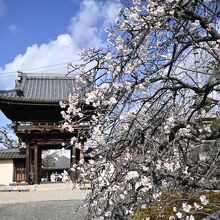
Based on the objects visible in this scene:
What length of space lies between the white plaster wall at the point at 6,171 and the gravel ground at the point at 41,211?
46.3ft

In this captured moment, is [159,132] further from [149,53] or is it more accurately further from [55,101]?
[55,101]

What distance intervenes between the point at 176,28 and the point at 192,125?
0.98 m

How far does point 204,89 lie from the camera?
352cm

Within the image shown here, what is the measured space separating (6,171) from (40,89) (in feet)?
29.1

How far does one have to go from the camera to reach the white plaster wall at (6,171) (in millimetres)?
24594

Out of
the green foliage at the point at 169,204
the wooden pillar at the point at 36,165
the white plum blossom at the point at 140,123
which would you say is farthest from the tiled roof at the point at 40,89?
the white plum blossom at the point at 140,123

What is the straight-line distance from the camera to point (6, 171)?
82.6 ft

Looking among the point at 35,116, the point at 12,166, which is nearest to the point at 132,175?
the point at 35,116

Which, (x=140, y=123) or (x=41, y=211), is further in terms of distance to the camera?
(x=41, y=211)

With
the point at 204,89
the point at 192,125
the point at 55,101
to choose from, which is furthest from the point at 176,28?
the point at 55,101

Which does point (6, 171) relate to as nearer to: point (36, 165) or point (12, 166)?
point (12, 166)

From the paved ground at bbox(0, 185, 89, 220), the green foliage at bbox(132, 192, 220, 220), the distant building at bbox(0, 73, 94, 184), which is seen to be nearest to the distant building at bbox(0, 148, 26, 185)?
the distant building at bbox(0, 73, 94, 184)

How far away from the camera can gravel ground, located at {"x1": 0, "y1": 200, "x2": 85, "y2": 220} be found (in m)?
9.01

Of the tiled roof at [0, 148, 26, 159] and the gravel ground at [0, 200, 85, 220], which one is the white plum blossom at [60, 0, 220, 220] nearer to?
the gravel ground at [0, 200, 85, 220]
